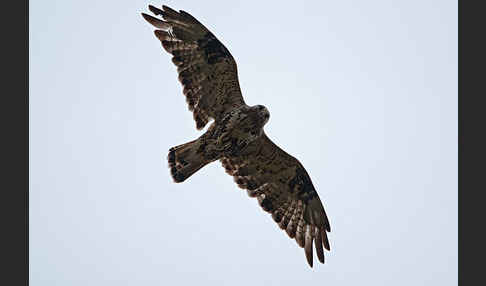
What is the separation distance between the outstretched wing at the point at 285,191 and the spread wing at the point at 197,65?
92cm

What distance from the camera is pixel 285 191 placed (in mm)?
11867

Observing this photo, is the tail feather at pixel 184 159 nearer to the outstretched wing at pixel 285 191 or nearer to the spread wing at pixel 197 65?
the spread wing at pixel 197 65

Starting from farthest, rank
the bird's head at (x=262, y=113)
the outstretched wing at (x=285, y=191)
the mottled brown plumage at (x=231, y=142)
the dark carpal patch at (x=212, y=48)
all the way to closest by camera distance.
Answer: the outstretched wing at (x=285, y=191) < the dark carpal patch at (x=212, y=48) < the mottled brown plumage at (x=231, y=142) < the bird's head at (x=262, y=113)

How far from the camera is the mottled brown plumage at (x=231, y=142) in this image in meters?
10.9

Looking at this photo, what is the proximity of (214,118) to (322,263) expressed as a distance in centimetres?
309

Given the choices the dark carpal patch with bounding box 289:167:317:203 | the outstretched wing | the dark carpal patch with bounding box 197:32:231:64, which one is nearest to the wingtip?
the dark carpal patch with bounding box 197:32:231:64

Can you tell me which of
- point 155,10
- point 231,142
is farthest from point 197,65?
point 231,142

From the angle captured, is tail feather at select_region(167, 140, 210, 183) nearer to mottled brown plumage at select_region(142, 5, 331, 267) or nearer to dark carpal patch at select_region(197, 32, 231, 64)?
mottled brown plumage at select_region(142, 5, 331, 267)

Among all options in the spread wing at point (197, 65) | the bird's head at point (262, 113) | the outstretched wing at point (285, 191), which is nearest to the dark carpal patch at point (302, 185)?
the outstretched wing at point (285, 191)

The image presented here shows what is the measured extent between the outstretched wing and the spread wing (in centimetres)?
92

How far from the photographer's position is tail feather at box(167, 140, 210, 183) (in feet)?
35.6

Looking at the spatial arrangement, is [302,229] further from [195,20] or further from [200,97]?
[195,20]

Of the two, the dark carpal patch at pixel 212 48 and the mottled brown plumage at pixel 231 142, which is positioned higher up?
the dark carpal patch at pixel 212 48

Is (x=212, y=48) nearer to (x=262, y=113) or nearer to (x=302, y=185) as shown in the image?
(x=262, y=113)
